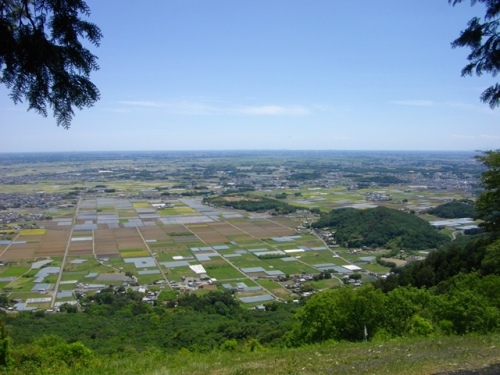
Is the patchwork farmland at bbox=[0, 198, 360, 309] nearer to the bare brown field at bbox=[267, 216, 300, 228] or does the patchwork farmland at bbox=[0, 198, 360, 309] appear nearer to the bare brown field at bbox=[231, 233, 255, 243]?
the bare brown field at bbox=[231, 233, 255, 243]

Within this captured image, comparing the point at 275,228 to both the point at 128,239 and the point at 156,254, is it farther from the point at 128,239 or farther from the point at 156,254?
the point at 128,239

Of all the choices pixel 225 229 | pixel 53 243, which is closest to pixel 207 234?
pixel 225 229

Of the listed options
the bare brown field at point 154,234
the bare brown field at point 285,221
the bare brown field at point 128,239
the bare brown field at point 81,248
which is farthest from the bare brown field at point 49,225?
the bare brown field at point 285,221

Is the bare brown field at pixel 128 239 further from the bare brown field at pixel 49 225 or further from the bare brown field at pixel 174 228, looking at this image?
the bare brown field at pixel 49 225

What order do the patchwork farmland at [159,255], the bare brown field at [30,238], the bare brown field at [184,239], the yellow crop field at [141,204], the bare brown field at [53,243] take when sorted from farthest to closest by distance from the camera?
the yellow crop field at [141,204], the bare brown field at [184,239], the bare brown field at [30,238], the bare brown field at [53,243], the patchwork farmland at [159,255]

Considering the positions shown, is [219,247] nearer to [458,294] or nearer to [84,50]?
[458,294]
